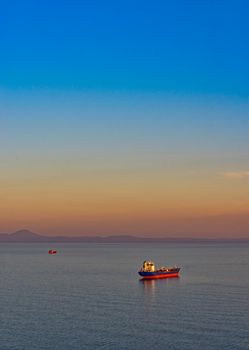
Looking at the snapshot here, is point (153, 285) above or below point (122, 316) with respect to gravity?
above

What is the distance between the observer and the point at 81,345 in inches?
3418

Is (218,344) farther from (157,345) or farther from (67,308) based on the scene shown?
(67,308)

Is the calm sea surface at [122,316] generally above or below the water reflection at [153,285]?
below

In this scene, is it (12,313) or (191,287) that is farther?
(191,287)

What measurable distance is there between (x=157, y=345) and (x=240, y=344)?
13.9 m

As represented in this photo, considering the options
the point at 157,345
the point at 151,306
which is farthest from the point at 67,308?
the point at 157,345

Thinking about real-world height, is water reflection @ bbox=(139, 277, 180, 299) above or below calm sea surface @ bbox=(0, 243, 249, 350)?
above

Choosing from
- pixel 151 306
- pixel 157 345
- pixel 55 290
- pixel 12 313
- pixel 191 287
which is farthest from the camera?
pixel 191 287

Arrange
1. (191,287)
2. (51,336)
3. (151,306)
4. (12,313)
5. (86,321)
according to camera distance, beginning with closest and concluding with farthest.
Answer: (51,336)
(86,321)
(12,313)
(151,306)
(191,287)

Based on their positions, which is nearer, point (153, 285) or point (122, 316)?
point (122, 316)

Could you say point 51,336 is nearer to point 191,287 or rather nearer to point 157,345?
point 157,345

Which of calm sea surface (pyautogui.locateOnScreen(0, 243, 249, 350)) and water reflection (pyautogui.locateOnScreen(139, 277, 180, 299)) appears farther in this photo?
water reflection (pyautogui.locateOnScreen(139, 277, 180, 299))

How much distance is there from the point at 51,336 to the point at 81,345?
8.34m

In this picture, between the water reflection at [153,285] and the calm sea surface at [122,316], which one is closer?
the calm sea surface at [122,316]
